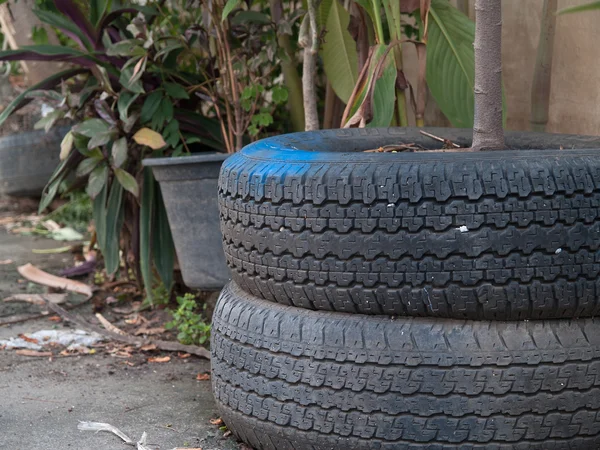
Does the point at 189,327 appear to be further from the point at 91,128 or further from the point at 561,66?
the point at 561,66

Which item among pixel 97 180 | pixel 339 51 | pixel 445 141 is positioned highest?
pixel 339 51

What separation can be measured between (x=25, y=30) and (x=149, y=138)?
1.68 metres

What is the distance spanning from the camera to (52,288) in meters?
3.47

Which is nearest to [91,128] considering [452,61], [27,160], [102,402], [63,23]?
[63,23]

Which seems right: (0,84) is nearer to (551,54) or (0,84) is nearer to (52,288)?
(52,288)

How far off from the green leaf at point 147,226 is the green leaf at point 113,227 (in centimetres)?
11

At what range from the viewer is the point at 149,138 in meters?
2.87

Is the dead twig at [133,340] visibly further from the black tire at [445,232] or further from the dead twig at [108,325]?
the black tire at [445,232]

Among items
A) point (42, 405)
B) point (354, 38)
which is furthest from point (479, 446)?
point (354, 38)

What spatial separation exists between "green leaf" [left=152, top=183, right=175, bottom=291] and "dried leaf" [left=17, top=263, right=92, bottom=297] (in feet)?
1.52

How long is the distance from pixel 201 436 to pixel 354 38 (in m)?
1.55

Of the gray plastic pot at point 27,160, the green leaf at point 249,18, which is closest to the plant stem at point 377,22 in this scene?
the green leaf at point 249,18

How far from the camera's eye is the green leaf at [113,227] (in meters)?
3.08

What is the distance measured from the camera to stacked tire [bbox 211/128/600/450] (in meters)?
1.51
